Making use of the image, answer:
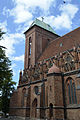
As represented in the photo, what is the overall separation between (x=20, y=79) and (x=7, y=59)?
13.0m

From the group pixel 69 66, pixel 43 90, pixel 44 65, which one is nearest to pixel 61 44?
pixel 44 65

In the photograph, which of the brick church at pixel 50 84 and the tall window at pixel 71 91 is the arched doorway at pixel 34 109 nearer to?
the brick church at pixel 50 84

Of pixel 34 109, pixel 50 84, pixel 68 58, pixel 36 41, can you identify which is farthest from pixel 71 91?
pixel 36 41

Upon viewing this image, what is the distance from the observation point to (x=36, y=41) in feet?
107

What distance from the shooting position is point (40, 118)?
817 inches

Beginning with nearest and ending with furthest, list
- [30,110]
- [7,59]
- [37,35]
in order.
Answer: [7,59], [30,110], [37,35]

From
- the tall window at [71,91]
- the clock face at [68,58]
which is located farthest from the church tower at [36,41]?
the tall window at [71,91]

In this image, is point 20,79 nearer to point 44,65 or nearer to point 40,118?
point 44,65

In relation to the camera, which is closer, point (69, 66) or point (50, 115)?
point (50, 115)

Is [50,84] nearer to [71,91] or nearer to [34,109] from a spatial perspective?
[71,91]

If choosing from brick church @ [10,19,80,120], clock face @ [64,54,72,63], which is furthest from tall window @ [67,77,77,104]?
clock face @ [64,54,72,63]

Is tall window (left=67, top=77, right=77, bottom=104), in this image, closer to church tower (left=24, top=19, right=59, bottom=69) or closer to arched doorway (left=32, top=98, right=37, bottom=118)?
arched doorway (left=32, top=98, right=37, bottom=118)

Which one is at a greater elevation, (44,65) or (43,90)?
(44,65)

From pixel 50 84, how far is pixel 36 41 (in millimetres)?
15090
